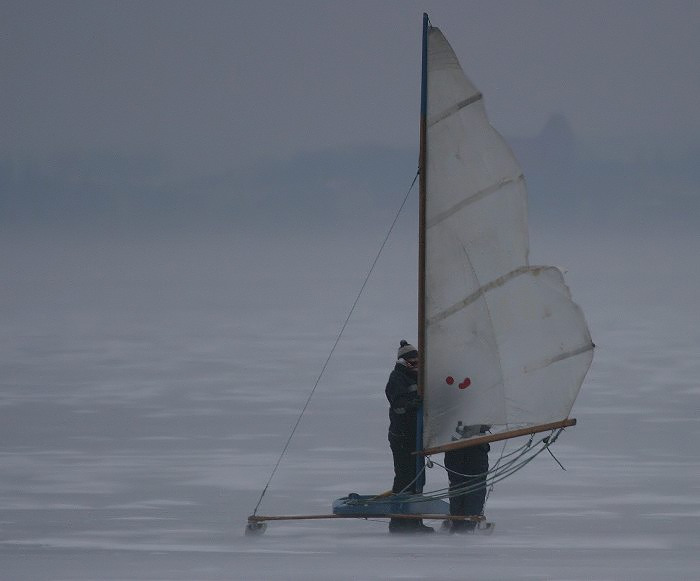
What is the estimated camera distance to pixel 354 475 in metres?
15.2

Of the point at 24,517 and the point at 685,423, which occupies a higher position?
the point at 685,423

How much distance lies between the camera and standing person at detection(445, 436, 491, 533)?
12.4 meters

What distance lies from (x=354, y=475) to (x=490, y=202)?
3.36 meters

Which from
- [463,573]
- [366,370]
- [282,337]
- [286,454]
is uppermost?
[282,337]

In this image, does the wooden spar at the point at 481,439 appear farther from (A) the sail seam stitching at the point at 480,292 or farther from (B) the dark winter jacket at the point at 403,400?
(A) the sail seam stitching at the point at 480,292

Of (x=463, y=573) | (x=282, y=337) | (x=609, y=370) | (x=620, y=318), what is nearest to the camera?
(x=463, y=573)

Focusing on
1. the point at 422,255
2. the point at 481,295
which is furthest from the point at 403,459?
the point at 422,255

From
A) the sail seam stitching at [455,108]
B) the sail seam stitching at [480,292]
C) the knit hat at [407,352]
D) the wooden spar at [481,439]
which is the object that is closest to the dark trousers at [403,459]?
the wooden spar at [481,439]

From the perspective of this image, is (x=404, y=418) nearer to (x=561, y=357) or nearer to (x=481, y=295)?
(x=481, y=295)

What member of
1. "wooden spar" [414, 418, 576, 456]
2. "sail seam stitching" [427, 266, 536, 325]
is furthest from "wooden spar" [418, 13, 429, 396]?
"wooden spar" [414, 418, 576, 456]

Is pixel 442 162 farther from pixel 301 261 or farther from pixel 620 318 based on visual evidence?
pixel 301 261

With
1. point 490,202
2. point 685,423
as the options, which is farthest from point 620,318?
point 490,202

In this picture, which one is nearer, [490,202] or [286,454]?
[490,202]

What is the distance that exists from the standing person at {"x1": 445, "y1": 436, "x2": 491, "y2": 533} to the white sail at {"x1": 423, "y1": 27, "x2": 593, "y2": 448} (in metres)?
0.16
